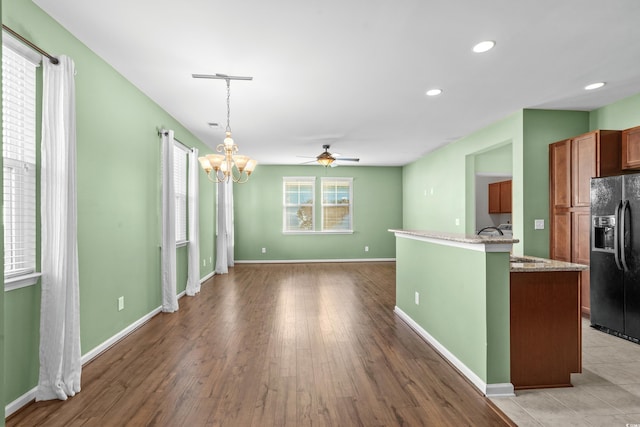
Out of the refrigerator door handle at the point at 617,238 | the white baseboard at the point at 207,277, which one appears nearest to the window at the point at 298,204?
the white baseboard at the point at 207,277

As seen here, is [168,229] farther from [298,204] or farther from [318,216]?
[318,216]

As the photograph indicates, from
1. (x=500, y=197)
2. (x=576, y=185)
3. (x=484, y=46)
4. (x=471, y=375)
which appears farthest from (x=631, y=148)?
(x=500, y=197)

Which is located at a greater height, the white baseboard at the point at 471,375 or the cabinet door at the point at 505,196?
the cabinet door at the point at 505,196

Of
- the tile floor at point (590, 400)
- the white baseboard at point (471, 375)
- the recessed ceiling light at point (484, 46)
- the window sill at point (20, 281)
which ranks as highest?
the recessed ceiling light at point (484, 46)

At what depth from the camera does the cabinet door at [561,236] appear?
13.7 ft

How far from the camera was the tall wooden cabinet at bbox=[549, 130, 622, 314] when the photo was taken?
3.76 metres

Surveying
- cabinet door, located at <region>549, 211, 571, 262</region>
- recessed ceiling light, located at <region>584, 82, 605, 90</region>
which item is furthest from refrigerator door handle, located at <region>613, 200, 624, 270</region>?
recessed ceiling light, located at <region>584, 82, 605, 90</region>

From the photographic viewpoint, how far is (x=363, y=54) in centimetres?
293

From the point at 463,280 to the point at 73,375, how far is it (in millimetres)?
3086

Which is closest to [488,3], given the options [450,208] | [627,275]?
[627,275]

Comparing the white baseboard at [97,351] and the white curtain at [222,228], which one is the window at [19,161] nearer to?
the white baseboard at [97,351]

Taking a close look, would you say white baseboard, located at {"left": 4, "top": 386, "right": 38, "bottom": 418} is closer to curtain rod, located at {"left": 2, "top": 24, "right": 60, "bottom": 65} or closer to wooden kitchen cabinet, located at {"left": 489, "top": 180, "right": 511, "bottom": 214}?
curtain rod, located at {"left": 2, "top": 24, "right": 60, "bottom": 65}

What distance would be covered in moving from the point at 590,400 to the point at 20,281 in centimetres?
401

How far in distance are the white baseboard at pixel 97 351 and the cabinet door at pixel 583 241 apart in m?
5.30
